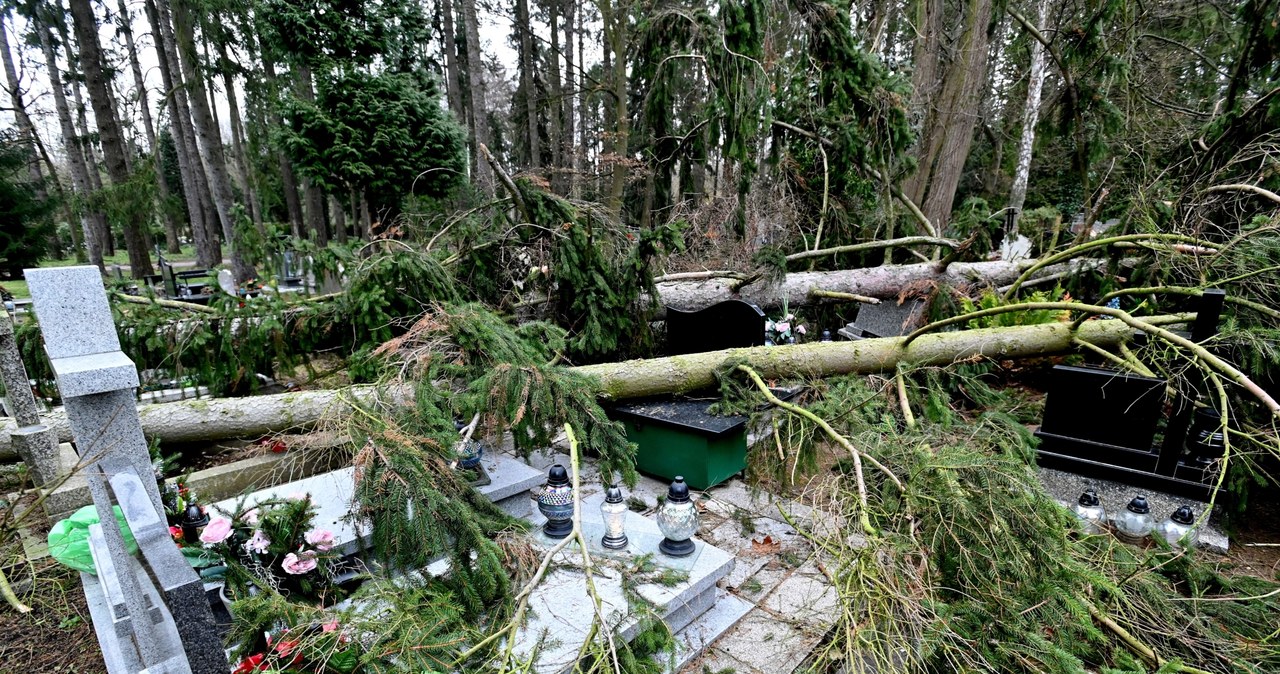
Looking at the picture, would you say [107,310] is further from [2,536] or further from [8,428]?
[8,428]

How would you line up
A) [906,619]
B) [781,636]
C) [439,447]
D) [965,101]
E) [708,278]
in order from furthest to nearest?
[965,101]
[708,278]
[781,636]
[439,447]
[906,619]

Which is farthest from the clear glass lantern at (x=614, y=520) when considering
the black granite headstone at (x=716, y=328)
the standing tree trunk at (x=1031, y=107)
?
the standing tree trunk at (x=1031, y=107)

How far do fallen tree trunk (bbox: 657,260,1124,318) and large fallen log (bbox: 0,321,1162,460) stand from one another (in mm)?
1477

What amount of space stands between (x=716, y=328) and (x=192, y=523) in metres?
3.96

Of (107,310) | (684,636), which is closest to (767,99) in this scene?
(684,636)

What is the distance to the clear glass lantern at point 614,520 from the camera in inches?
119

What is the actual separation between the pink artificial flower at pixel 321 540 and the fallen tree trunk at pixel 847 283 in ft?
13.0

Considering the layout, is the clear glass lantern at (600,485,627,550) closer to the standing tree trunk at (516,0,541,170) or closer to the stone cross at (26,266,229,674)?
the stone cross at (26,266,229,674)

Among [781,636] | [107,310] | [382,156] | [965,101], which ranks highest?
[965,101]

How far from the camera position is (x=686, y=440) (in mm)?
4148

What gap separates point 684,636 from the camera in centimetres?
275

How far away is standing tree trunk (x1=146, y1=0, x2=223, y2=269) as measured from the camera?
39.5 feet

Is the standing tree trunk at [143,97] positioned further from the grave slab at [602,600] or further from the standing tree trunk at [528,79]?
the grave slab at [602,600]

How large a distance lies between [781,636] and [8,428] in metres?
4.81
